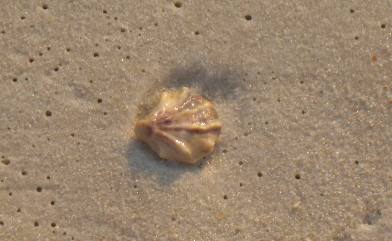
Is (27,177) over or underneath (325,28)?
underneath

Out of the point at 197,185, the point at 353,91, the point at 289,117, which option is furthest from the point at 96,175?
the point at 353,91

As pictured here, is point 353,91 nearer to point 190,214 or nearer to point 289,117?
A: point 289,117

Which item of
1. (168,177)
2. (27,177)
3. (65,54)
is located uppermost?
(65,54)
